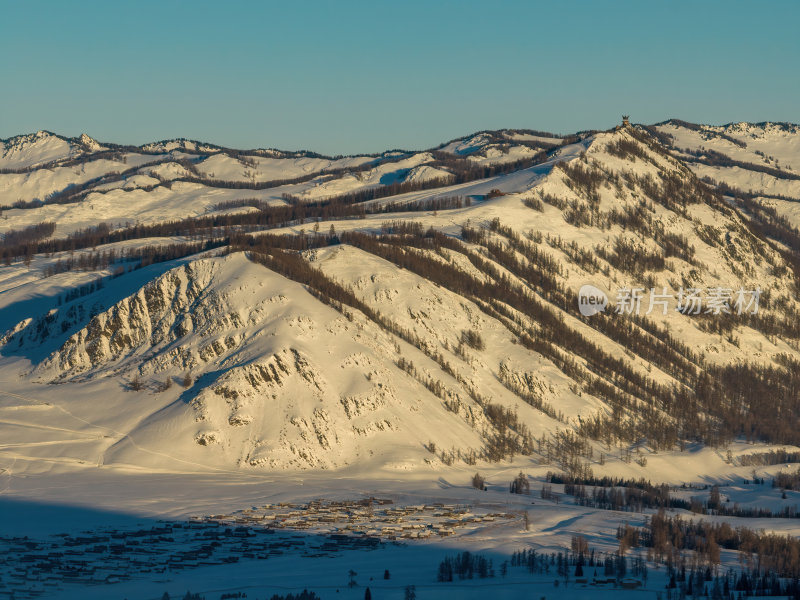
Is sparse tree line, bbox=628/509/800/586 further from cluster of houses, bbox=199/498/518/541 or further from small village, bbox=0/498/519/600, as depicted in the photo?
small village, bbox=0/498/519/600

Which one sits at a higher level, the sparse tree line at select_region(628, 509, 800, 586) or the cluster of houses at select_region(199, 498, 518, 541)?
the cluster of houses at select_region(199, 498, 518, 541)

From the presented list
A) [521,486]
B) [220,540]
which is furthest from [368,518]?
[521,486]

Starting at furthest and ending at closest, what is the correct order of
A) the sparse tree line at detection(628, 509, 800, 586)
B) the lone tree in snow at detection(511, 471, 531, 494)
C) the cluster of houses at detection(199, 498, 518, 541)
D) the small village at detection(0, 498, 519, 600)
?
the lone tree in snow at detection(511, 471, 531, 494)
the cluster of houses at detection(199, 498, 518, 541)
the sparse tree line at detection(628, 509, 800, 586)
the small village at detection(0, 498, 519, 600)

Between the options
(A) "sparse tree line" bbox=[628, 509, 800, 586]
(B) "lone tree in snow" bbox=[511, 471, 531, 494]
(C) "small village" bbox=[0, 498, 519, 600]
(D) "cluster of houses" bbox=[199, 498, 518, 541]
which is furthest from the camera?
(B) "lone tree in snow" bbox=[511, 471, 531, 494]

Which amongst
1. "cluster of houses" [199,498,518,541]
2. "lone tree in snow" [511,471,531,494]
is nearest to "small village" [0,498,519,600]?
"cluster of houses" [199,498,518,541]

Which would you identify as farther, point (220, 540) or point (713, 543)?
point (220, 540)

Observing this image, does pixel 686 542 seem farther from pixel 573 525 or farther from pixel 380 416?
pixel 380 416

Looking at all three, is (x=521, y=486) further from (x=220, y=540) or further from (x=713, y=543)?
(x=220, y=540)

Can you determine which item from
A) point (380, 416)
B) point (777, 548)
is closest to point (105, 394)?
point (380, 416)

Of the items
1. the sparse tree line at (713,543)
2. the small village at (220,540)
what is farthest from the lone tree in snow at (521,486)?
the sparse tree line at (713,543)
